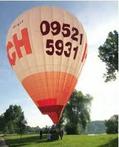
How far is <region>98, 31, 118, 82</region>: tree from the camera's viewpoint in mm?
58562

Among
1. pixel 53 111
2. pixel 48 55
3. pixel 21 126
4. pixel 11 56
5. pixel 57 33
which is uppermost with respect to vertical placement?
pixel 57 33

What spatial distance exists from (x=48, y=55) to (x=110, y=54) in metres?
31.3

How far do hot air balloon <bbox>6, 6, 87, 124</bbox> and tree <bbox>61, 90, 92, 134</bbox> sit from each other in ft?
190

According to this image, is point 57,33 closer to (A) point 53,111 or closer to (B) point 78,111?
(A) point 53,111

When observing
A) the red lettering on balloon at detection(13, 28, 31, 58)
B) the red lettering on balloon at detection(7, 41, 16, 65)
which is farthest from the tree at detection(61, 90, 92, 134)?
the red lettering on balloon at detection(13, 28, 31, 58)

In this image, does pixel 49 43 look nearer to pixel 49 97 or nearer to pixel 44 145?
pixel 49 97

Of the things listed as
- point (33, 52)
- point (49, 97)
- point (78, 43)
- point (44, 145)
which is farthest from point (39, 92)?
point (44, 145)

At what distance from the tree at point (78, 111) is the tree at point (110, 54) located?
3041 cm

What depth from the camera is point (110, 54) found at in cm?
5978

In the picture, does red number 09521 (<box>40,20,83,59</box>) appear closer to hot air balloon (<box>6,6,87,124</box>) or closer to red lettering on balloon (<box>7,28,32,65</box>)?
hot air balloon (<box>6,6,87,124</box>)

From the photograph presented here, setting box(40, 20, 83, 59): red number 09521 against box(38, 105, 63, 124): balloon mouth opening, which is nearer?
box(38, 105, 63, 124): balloon mouth opening

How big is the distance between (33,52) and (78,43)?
3.84 meters

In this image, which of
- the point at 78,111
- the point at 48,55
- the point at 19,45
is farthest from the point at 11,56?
the point at 78,111

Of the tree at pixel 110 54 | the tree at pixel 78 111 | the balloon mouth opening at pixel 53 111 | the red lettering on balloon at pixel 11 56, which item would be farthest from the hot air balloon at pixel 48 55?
the tree at pixel 78 111
